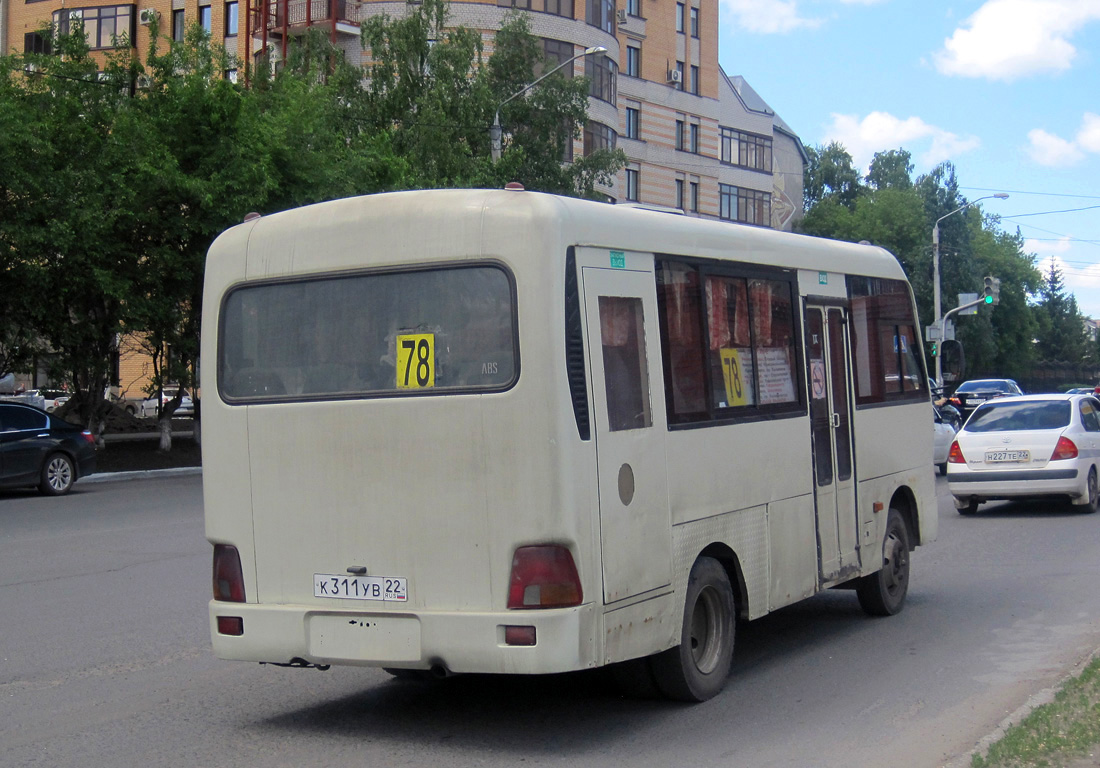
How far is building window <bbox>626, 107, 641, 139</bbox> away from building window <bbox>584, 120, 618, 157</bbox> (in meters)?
7.72

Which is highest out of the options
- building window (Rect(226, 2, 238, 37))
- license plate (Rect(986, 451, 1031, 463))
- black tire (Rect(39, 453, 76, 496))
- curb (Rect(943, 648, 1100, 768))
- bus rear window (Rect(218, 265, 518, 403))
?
building window (Rect(226, 2, 238, 37))

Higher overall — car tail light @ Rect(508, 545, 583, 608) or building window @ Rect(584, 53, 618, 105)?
building window @ Rect(584, 53, 618, 105)

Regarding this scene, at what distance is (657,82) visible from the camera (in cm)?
6100

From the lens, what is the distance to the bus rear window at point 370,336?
5.89 m

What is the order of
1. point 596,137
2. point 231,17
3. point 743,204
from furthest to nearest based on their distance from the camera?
1. point 743,204
2. point 231,17
3. point 596,137

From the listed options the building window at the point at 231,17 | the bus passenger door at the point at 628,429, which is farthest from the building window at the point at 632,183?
the bus passenger door at the point at 628,429

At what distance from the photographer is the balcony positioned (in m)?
47.4

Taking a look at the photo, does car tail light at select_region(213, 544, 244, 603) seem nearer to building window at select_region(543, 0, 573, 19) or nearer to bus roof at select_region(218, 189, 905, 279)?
bus roof at select_region(218, 189, 905, 279)

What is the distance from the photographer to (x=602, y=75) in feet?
169

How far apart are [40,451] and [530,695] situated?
50.9ft

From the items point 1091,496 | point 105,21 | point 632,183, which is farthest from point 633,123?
point 1091,496

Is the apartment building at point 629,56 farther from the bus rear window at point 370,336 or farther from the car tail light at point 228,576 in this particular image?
the car tail light at point 228,576

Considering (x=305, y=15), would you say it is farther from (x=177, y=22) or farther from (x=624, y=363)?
(x=624, y=363)

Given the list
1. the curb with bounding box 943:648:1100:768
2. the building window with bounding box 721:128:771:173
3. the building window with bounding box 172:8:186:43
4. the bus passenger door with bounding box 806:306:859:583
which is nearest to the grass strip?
the curb with bounding box 943:648:1100:768
